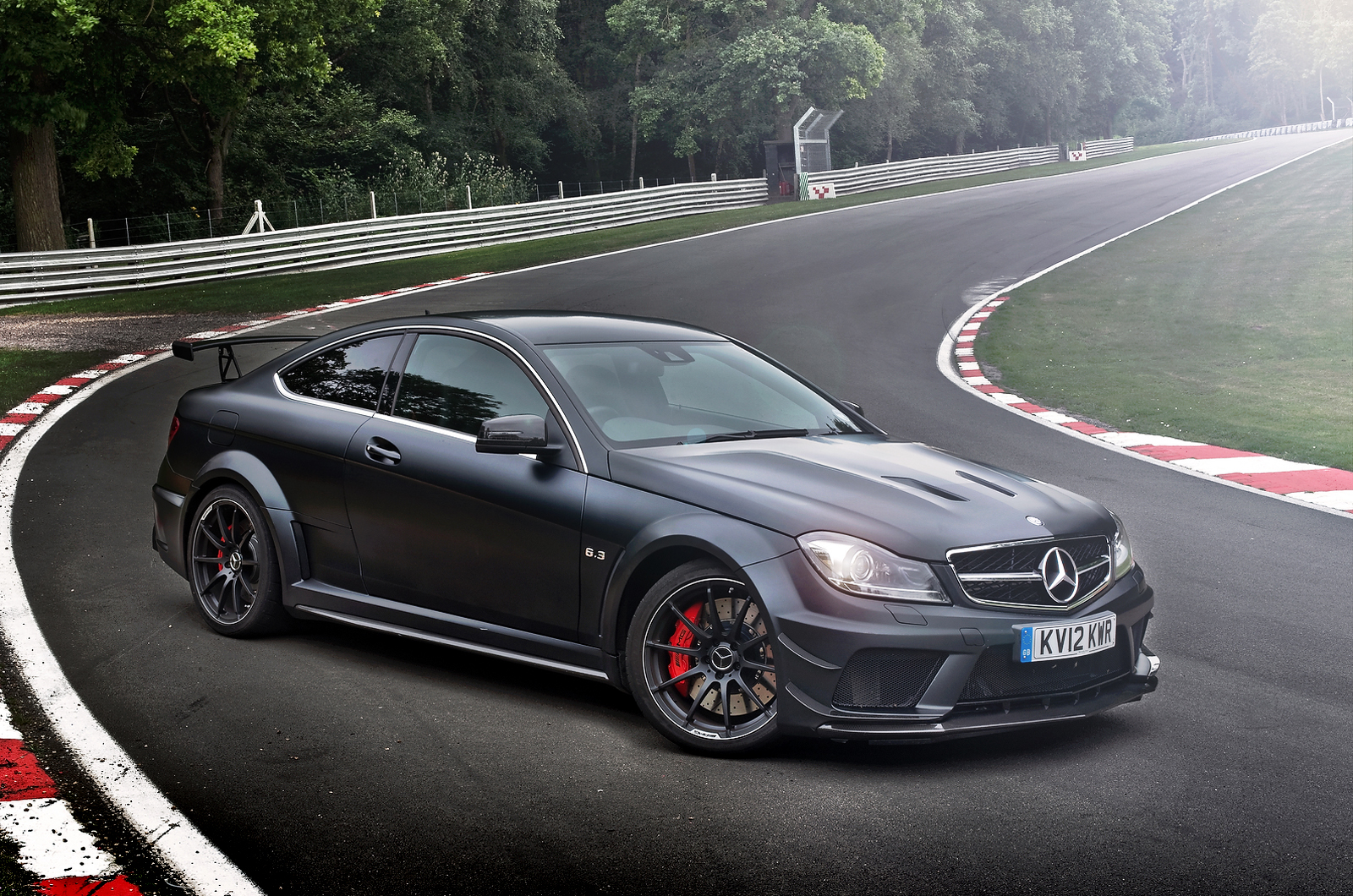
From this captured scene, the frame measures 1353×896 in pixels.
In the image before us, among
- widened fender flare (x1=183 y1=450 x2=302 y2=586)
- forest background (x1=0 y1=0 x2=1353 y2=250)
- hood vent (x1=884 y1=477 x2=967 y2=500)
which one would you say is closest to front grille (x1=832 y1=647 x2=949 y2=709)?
hood vent (x1=884 y1=477 x2=967 y2=500)

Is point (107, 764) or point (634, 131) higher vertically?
point (634, 131)

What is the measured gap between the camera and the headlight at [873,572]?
14.3 ft

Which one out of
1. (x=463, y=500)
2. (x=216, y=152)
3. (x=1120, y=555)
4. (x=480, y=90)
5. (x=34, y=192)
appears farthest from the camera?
(x=480, y=90)

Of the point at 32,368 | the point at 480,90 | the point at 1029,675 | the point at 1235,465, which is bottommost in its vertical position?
the point at 1235,465

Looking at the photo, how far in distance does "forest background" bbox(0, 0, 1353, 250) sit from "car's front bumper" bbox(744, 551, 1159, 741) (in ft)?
78.7

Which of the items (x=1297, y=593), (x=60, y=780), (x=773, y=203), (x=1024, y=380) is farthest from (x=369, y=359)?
(x=773, y=203)

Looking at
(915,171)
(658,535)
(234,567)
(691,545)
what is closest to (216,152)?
(915,171)

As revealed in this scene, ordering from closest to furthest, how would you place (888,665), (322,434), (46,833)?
(46,833) → (888,665) → (322,434)

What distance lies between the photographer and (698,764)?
456 centimetres

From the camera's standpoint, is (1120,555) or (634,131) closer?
(1120,555)

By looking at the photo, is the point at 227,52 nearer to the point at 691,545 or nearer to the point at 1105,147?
the point at 691,545

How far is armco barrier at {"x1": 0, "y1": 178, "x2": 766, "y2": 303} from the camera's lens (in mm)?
24234

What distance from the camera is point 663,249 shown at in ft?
91.9

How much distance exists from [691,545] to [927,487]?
0.91 meters
